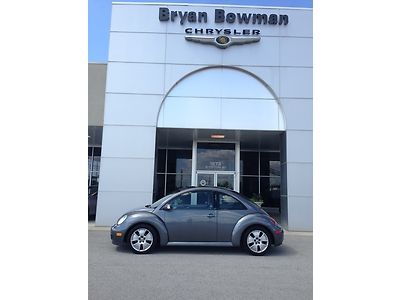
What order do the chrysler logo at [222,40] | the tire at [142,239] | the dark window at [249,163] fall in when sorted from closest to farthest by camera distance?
1. the tire at [142,239]
2. the chrysler logo at [222,40]
3. the dark window at [249,163]

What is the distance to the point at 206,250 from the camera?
7754 mm

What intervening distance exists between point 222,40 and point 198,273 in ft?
30.8

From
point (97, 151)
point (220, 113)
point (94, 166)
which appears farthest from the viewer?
point (97, 151)

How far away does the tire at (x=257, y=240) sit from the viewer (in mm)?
7301

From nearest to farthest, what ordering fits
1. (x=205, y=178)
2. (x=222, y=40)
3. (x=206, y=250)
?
(x=206, y=250), (x=222, y=40), (x=205, y=178)

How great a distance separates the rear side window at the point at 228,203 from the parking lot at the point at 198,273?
1.07 meters

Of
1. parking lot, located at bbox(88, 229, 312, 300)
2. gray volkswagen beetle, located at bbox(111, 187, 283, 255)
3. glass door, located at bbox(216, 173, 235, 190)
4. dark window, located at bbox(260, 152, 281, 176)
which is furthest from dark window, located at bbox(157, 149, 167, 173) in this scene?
gray volkswagen beetle, located at bbox(111, 187, 283, 255)

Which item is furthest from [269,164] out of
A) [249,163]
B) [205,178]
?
[205,178]

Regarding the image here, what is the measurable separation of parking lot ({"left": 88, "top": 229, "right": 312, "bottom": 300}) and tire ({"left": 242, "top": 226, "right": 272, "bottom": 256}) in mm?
187

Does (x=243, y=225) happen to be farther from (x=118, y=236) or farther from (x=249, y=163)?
(x=249, y=163)

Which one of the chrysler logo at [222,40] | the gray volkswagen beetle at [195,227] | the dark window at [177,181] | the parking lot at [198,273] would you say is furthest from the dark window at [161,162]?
the gray volkswagen beetle at [195,227]

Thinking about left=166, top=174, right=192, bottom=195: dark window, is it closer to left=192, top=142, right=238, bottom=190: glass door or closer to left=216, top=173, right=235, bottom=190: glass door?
left=192, top=142, right=238, bottom=190: glass door

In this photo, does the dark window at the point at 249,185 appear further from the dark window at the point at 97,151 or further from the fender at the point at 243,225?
the fender at the point at 243,225

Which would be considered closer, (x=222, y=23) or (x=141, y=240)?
(x=141, y=240)
